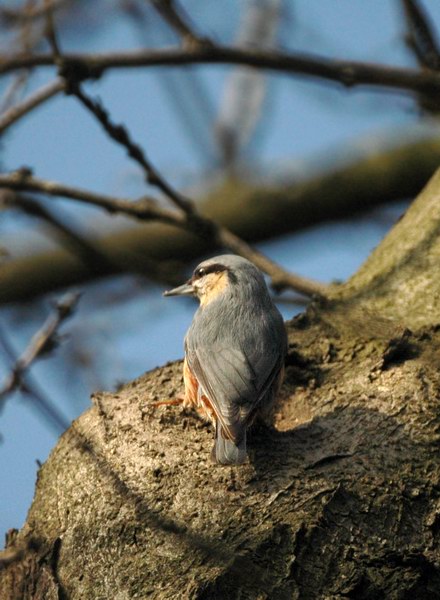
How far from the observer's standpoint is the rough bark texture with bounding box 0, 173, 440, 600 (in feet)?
7.48

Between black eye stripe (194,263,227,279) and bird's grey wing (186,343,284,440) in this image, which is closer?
bird's grey wing (186,343,284,440)

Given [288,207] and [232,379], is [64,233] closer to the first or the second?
[288,207]

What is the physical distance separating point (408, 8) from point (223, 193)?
2.50 meters

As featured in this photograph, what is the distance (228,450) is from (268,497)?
18cm

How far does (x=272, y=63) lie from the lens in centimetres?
392

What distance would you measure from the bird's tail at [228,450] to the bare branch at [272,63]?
195cm

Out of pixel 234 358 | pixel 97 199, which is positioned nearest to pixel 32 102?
pixel 97 199

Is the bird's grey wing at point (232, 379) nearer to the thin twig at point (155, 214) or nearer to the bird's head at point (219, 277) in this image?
the bird's head at point (219, 277)

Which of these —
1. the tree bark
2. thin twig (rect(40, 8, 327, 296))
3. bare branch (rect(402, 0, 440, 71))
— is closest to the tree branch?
thin twig (rect(40, 8, 327, 296))

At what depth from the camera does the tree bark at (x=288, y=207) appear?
5.95 m

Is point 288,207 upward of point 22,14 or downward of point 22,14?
downward

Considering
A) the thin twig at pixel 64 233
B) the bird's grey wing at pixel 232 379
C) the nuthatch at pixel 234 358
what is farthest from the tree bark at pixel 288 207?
the bird's grey wing at pixel 232 379

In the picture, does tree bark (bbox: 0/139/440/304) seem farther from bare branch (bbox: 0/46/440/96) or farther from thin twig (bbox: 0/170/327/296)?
bare branch (bbox: 0/46/440/96)

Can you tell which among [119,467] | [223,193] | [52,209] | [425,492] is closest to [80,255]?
[52,209]
